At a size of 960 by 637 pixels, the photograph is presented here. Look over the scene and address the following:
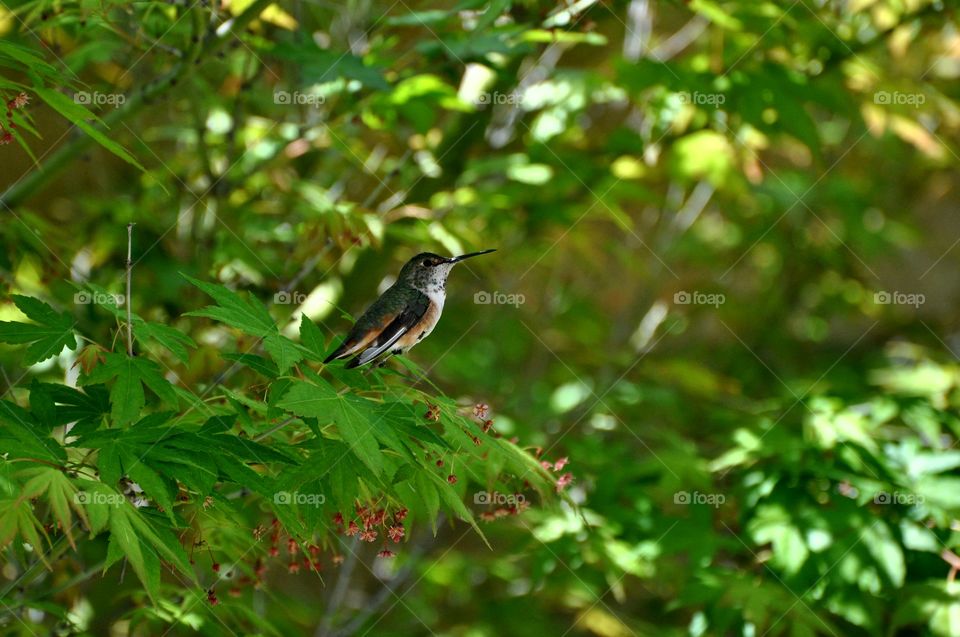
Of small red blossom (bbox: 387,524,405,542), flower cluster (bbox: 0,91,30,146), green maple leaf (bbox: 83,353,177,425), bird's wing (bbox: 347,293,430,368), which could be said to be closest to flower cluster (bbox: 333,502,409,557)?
small red blossom (bbox: 387,524,405,542)

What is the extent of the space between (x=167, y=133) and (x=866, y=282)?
3.51 m

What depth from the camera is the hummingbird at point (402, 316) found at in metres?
1.73

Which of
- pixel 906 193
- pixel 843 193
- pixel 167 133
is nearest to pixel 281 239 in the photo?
pixel 167 133

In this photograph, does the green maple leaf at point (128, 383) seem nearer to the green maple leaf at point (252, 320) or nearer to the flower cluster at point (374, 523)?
the green maple leaf at point (252, 320)

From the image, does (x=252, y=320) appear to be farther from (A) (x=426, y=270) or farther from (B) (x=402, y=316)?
(A) (x=426, y=270)

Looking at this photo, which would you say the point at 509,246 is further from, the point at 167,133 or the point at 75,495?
the point at 75,495

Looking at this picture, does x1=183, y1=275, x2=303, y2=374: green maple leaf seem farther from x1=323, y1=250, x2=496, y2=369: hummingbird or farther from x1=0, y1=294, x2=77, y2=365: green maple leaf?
x1=0, y1=294, x2=77, y2=365: green maple leaf

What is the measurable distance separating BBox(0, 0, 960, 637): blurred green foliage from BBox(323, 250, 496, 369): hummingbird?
0.08m

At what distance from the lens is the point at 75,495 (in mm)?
1427

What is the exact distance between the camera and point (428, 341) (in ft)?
12.4

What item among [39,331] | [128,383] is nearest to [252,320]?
[128,383]

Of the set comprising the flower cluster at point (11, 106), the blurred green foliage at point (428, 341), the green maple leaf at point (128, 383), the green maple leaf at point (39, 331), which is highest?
the flower cluster at point (11, 106)

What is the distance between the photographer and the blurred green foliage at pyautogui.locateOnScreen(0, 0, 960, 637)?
5.23 ft

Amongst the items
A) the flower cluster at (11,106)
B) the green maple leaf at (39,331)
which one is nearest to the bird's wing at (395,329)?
the green maple leaf at (39,331)
